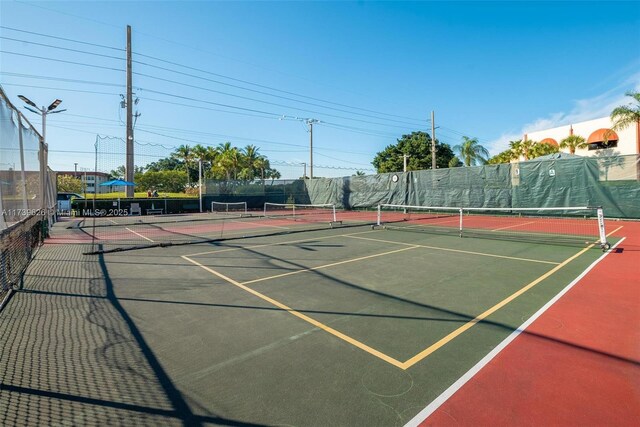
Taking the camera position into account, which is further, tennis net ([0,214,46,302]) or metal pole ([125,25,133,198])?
metal pole ([125,25,133,198])

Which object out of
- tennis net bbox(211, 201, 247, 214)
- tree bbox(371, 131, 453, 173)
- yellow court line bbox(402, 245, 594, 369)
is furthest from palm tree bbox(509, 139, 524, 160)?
yellow court line bbox(402, 245, 594, 369)

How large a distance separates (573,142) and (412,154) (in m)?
20.8

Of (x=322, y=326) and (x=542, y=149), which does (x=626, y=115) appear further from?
(x=322, y=326)

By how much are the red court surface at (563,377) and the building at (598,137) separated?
36.9 meters

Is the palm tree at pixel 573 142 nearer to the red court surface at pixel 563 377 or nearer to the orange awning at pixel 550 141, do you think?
the orange awning at pixel 550 141

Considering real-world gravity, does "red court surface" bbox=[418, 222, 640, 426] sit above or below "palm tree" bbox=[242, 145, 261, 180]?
below

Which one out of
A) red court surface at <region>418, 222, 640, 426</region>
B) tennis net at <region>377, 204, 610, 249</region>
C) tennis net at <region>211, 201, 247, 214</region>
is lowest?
red court surface at <region>418, 222, 640, 426</region>

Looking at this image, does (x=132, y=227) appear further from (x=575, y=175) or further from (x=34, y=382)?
(x=575, y=175)

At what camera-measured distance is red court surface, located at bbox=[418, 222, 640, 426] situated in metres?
2.65

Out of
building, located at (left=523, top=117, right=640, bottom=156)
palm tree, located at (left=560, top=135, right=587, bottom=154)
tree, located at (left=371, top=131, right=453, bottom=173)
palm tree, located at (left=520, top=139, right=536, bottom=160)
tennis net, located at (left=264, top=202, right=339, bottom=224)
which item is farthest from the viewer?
tree, located at (left=371, top=131, right=453, bottom=173)

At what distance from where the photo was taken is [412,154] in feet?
171

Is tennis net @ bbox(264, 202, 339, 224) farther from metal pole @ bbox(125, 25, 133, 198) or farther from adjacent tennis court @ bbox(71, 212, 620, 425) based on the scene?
metal pole @ bbox(125, 25, 133, 198)

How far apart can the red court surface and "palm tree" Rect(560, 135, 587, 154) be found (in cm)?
4134

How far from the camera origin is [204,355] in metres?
3.64
